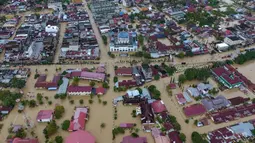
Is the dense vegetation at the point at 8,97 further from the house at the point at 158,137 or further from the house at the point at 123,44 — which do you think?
the house at the point at 158,137

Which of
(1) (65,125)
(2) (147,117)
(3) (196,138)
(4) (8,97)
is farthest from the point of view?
(4) (8,97)

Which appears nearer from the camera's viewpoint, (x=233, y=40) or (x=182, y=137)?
(x=182, y=137)

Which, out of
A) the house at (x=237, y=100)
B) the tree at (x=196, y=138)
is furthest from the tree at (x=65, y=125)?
the house at (x=237, y=100)

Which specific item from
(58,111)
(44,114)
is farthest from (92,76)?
(44,114)

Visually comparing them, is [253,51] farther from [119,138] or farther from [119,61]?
[119,138]

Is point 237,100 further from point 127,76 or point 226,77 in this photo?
point 127,76
